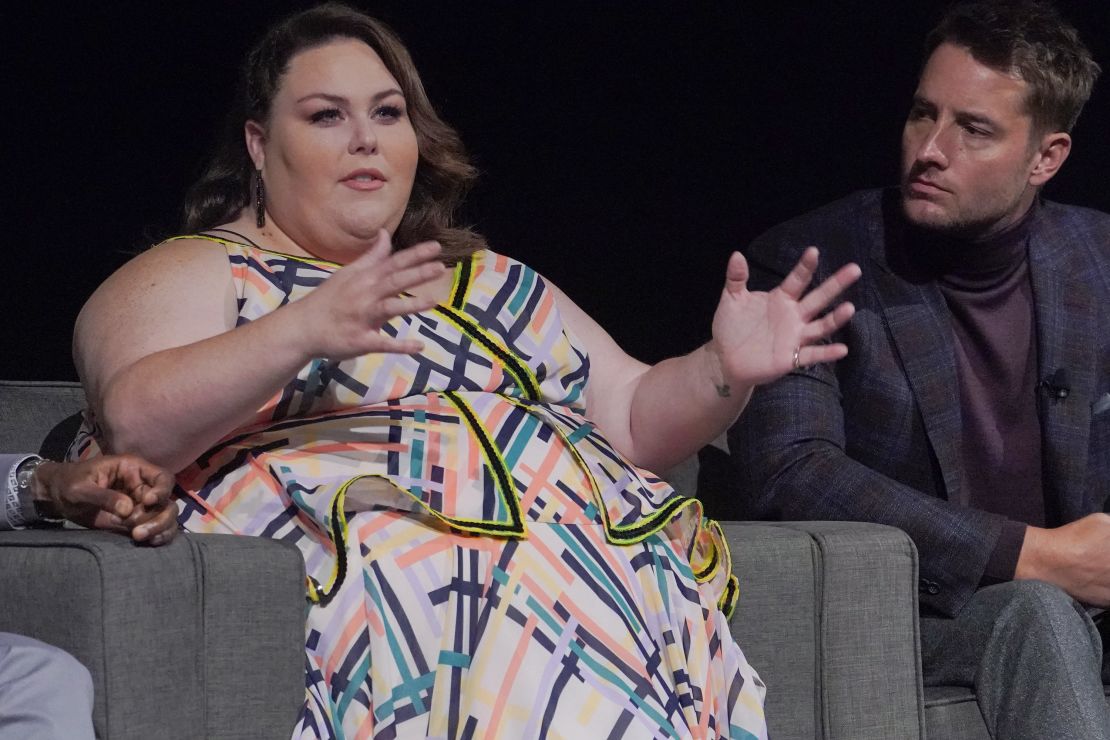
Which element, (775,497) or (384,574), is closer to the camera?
(384,574)

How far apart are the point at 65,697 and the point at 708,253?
2167mm

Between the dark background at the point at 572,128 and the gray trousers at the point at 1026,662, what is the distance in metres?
1.21

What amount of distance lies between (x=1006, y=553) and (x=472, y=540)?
966 mm

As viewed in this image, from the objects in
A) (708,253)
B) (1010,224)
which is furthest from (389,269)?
(708,253)

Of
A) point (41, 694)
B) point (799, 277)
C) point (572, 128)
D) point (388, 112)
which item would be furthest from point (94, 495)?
point (572, 128)

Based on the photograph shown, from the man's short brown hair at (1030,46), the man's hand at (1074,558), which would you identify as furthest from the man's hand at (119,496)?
the man's short brown hair at (1030,46)

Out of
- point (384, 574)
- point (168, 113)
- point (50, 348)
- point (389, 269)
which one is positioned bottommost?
point (50, 348)

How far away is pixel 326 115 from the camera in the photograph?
2.09 m

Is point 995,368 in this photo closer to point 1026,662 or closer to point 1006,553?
point 1006,553

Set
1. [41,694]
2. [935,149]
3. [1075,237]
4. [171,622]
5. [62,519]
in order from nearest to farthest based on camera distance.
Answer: [41,694] < [171,622] < [62,519] < [935,149] < [1075,237]

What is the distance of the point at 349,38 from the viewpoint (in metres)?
2.17

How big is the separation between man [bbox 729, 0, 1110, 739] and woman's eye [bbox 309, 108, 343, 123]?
2.82ft

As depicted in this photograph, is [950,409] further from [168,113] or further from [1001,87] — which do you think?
[168,113]

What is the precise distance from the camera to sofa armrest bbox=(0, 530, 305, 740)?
58.1 inches
